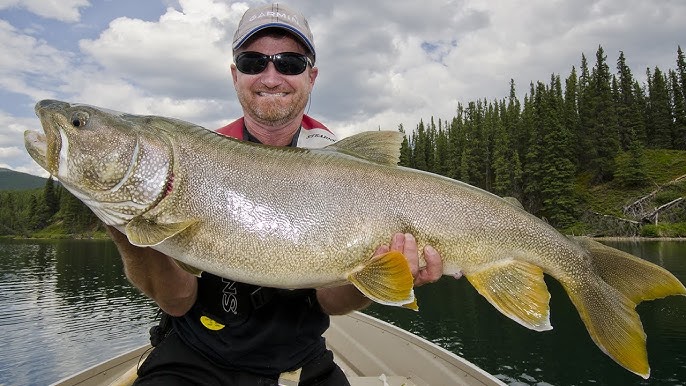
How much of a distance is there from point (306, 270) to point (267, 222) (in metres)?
0.39

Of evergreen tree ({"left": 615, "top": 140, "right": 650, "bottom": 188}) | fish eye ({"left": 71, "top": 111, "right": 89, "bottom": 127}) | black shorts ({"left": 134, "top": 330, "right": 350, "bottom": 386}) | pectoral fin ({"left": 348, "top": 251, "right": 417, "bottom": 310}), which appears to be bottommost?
black shorts ({"left": 134, "top": 330, "right": 350, "bottom": 386})

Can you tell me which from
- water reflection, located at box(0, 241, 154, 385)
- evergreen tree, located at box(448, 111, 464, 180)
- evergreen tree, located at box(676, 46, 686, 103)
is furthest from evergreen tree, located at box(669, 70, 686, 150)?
water reflection, located at box(0, 241, 154, 385)

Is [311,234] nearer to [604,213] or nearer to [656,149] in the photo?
[604,213]

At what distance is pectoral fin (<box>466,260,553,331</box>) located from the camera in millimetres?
3400

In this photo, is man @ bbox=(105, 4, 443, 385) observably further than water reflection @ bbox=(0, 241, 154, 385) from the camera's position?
No

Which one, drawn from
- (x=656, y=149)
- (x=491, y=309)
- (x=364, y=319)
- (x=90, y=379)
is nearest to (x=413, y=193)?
(x=90, y=379)

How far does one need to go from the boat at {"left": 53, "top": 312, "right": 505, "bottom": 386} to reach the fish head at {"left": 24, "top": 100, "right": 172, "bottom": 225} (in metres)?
3.27

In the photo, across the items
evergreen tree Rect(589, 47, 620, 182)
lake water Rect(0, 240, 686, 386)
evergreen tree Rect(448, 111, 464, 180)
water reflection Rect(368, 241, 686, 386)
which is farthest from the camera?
evergreen tree Rect(448, 111, 464, 180)

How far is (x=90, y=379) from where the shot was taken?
6.79 meters

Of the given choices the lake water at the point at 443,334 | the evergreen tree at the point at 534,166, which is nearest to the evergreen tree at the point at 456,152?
the evergreen tree at the point at 534,166

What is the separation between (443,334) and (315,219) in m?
16.3

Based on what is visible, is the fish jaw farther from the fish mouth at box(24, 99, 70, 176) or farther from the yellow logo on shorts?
the yellow logo on shorts

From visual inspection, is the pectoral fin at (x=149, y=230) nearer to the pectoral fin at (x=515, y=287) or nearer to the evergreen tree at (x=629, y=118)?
the pectoral fin at (x=515, y=287)

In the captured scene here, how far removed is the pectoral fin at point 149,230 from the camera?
9.62ft
